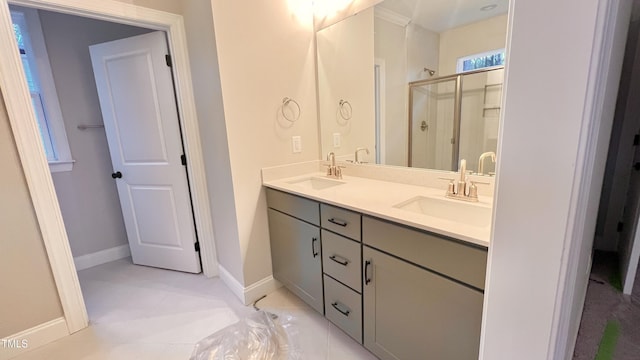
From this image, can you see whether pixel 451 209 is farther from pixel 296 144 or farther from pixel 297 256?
pixel 296 144

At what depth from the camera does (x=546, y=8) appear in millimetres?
523

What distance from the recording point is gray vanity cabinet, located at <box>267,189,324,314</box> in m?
1.67

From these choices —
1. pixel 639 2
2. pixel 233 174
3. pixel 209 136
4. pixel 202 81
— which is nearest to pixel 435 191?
pixel 233 174

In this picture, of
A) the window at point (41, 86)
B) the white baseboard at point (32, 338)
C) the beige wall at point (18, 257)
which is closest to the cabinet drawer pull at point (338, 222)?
the beige wall at point (18, 257)

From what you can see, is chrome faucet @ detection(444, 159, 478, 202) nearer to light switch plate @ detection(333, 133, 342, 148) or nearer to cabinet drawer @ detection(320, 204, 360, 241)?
cabinet drawer @ detection(320, 204, 360, 241)

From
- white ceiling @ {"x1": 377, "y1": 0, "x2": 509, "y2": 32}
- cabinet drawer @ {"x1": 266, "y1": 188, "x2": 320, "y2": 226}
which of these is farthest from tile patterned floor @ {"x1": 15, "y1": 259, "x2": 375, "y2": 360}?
white ceiling @ {"x1": 377, "y1": 0, "x2": 509, "y2": 32}

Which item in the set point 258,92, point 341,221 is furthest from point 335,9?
point 341,221

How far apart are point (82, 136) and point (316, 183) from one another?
2237 mm

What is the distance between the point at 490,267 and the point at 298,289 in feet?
4.75

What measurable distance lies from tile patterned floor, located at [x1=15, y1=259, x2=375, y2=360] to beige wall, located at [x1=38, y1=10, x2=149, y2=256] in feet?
1.42

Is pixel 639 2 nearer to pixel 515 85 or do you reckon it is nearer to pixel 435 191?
pixel 435 191

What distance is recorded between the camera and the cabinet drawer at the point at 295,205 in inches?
63.4

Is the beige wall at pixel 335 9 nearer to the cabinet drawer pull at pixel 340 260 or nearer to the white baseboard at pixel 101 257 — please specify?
the cabinet drawer pull at pixel 340 260

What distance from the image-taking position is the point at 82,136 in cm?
249
